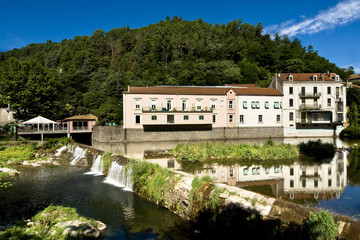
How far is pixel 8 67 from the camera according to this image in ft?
128

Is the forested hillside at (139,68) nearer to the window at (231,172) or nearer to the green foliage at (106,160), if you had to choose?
the green foliage at (106,160)

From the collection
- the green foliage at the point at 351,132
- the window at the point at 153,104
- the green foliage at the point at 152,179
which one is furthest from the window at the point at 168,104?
the green foliage at the point at 351,132

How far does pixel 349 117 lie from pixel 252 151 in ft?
128

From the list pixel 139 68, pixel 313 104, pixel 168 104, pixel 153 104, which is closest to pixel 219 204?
pixel 153 104

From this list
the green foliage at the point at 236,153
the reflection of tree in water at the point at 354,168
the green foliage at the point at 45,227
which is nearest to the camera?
the green foliage at the point at 45,227

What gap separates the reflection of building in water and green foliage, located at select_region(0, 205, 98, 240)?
8838 mm

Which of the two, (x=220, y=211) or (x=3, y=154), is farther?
(x=3, y=154)

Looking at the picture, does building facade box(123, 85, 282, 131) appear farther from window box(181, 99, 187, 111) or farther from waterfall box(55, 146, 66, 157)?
waterfall box(55, 146, 66, 157)

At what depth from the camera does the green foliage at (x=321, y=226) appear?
5.80 meters

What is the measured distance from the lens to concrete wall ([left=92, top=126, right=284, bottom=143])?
3875 cm

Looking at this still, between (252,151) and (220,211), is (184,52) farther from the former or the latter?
(220,211)

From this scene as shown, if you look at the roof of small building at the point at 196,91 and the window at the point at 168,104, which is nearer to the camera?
the roof of small building at the point at 196,91

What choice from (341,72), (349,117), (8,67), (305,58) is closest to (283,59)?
(305,58)

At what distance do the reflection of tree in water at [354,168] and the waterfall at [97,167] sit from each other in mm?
17902
